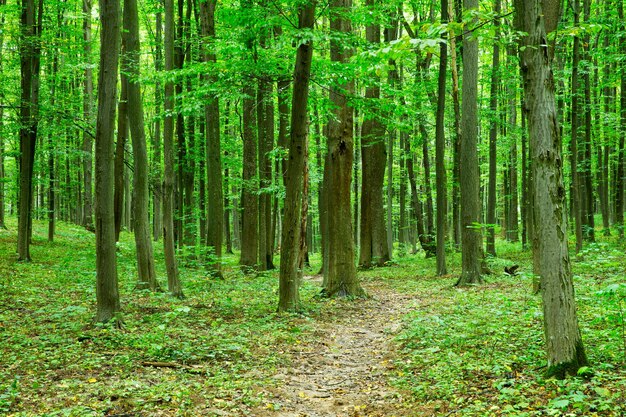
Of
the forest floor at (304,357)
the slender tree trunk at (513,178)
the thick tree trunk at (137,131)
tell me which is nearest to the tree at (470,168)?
the forest floor at (304,357)

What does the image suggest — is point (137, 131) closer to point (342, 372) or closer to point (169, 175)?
point (169, 175)

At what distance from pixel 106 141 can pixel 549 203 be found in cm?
659

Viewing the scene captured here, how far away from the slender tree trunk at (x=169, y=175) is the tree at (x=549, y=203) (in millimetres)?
7595

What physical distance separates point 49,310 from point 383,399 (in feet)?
23.5

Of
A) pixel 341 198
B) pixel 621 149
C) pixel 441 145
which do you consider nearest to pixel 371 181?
pixel 441 145

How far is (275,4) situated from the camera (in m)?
9.21

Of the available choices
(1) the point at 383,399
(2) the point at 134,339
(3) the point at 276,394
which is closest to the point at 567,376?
(1) the point at 383,399

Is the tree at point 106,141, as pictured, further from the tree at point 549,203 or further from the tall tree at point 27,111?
the tall tree at point 27,111

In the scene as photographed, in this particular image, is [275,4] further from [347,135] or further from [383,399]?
[383,399]

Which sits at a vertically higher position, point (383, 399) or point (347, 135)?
point (347, 135)

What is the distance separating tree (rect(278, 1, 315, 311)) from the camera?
366 inches

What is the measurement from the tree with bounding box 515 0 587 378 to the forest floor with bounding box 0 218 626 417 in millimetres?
329

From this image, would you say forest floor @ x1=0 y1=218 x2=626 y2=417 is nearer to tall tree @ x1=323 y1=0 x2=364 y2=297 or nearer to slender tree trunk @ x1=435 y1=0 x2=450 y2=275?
tall tree @ x1=323 y1=0 x2=364 y2=297

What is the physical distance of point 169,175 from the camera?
10.3 metres
